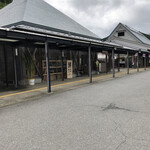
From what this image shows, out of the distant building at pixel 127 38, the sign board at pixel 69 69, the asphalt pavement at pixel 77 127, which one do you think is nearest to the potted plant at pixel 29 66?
the sign board at pixel 69 69

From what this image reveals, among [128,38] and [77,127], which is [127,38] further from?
[77,127]

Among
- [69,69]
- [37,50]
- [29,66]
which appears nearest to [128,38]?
[69,69]

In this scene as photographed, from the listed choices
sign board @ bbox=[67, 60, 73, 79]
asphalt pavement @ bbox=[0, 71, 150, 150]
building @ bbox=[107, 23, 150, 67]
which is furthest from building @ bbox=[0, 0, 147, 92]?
building @ bbox=[107, 23, 150, 67]

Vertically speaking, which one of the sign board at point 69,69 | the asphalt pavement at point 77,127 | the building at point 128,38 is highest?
the building at point 128,38

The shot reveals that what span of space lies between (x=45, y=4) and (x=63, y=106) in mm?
14799

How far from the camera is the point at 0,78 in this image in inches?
427

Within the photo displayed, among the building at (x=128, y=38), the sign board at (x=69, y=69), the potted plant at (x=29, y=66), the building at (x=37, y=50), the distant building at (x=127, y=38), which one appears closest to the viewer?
the building at (x=37, y=50)

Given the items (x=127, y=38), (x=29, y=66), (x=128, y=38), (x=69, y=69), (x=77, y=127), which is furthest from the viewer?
(x=127, y=38)

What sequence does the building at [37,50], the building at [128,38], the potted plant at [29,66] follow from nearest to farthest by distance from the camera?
1. the building at [37,50]
2. the potted plant at [29,66]
3. the building at [128,38]

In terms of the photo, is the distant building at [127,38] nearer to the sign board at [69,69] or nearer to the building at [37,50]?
the building at [37,50]

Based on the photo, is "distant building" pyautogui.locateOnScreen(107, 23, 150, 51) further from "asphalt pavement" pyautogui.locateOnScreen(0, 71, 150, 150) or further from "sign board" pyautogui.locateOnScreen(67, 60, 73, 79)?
"asphalt pavement" pyautogui.locateOnScreen(0, 71, 150, 150)

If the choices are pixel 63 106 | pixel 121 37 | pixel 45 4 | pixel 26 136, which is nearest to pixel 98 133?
pixel 26 136

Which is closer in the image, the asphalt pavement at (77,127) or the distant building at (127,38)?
the asphalt pavement at (77,127)

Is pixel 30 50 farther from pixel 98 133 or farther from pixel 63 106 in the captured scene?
pixel 98 133
